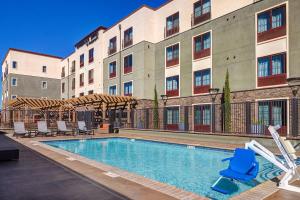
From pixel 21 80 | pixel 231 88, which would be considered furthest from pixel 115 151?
pixel 21 80

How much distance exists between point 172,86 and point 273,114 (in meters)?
10.3

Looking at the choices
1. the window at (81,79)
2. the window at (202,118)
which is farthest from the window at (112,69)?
the window at (202,118)

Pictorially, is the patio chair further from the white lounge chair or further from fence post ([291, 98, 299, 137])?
fence post ([291, 98, 299, 137])

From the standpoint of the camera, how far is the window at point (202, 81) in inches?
830

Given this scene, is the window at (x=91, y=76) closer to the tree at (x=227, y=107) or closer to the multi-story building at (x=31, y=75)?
A: the multi-story building at (x=31, y=75)

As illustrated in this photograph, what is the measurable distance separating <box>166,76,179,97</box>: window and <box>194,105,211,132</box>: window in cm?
316

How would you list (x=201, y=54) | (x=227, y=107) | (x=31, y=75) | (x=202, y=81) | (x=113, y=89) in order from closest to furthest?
(x=227, y=107), (x=202, y=81), (x=201, y=54), (x=113, y=89), (x=31, y=75)

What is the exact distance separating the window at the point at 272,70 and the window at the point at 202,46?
4870 millimetres

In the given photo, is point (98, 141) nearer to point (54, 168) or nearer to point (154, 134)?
point (154, 134)

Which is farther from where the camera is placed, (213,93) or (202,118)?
(202,118)

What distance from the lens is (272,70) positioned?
661 inches

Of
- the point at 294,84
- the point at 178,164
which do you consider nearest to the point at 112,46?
the point at 294,84

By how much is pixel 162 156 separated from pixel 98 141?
726cm

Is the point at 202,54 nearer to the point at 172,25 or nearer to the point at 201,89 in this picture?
the point at 201,89
